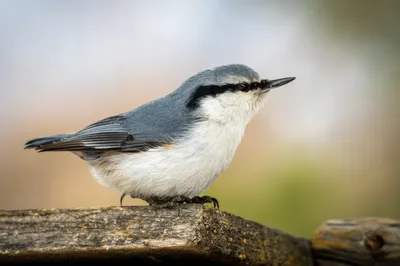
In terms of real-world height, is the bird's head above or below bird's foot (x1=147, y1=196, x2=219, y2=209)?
above

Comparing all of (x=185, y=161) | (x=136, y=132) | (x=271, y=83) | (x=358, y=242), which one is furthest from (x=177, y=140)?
(x=358, y=242)

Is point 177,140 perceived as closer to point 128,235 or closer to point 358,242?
point 128,235

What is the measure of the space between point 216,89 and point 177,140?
262 mm

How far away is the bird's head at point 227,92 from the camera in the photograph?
2.36m

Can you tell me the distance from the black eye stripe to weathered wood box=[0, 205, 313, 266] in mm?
534

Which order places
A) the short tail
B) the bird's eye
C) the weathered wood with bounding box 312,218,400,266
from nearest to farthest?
the weathered wood with bounding box 312,218,400,266, the short tail, the bird's eye

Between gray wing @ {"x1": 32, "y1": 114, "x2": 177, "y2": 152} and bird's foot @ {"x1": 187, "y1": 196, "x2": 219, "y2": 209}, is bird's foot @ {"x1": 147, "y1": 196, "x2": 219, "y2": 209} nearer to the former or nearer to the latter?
bird's foot @ {"x1": 187, "y1": 196, "x2": 219, "y2": 209}

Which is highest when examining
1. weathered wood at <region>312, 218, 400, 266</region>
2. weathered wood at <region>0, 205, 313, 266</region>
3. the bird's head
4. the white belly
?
the bird's head

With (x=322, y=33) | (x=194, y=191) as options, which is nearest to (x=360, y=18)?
(x=322, y=33)

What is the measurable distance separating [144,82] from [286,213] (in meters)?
1.02

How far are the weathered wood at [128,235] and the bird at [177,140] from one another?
317 millimetres

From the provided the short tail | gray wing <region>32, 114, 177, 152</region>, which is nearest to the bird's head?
gray wing <region>32, 114, 177, 152</region>

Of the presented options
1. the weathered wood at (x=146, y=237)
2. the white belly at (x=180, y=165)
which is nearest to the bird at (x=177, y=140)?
the white belly at (x=180, y=165)

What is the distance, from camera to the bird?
2238 millimetres
